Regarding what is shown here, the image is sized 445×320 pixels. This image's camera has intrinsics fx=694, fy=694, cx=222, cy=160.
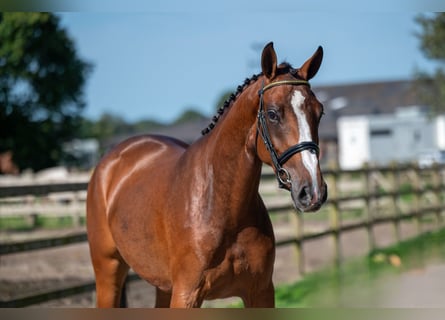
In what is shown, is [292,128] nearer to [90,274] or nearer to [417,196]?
[90,274]

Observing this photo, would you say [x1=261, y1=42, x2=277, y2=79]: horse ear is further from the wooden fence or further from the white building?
the white building

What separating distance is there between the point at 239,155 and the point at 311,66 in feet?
2.04

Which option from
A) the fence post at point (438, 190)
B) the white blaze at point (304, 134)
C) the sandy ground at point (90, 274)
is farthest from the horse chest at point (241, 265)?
the fence post at point (438, 190)

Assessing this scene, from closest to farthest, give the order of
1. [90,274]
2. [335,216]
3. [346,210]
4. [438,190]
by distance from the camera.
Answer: [90,274] → [335,216] → [438,190] → [346,210]

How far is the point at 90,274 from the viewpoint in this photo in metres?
9.70

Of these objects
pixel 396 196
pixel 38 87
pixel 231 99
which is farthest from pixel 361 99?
pixel 231 99

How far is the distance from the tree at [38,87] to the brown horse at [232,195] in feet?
60.4

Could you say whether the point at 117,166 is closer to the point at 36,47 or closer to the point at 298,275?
the point at 298,275

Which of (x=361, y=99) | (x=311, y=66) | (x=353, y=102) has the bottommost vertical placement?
(x=311, y=66)

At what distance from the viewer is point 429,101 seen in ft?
111

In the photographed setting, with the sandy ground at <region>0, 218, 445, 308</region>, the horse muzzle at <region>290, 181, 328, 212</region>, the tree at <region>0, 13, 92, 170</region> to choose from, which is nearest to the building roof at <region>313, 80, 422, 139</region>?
the tree at <region>0, 13, 92, 170</region>

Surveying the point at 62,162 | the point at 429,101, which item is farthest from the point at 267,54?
the point at 429,101

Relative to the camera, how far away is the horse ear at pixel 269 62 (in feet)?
11.6

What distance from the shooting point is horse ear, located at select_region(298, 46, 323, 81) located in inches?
143
